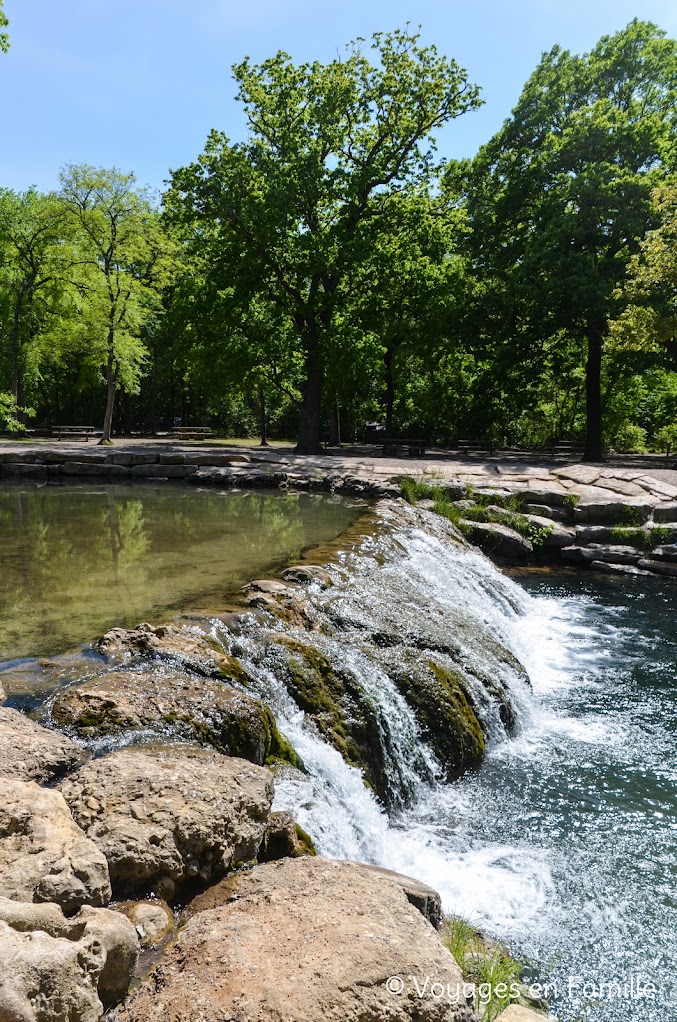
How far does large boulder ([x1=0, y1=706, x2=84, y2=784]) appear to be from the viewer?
3113 millimetres

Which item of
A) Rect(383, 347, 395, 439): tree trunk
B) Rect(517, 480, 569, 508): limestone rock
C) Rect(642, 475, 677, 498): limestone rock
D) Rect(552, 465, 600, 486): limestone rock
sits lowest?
Rect(517, 480, 569, 508): limestone rock

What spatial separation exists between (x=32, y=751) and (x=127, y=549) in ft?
19.8

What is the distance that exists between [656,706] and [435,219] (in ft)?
56.4

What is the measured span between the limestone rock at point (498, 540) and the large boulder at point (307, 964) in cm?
1014

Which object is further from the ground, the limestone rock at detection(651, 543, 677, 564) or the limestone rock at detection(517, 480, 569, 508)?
the limestone rock at detection(517, 480, 569, 508)

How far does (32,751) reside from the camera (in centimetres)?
322

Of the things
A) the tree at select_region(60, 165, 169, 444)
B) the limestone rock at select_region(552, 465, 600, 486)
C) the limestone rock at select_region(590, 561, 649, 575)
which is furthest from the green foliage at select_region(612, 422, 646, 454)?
the tree at select_region(60, 165, 169, 444)

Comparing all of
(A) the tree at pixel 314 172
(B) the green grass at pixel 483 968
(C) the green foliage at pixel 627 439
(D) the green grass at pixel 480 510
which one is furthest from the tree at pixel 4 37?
(C) the green foliage at pixel 627 439

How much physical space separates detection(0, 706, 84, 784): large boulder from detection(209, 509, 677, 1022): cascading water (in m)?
1.33

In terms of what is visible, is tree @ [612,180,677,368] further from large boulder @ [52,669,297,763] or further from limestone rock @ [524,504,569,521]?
large boulder @ [52,669,297,763]

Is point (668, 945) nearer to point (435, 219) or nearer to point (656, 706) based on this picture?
point (656, 706)

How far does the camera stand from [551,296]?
18.0 metres

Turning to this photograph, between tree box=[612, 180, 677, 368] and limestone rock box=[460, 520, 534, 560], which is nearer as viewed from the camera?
limestone rock box=[460, 520, 534, 560]

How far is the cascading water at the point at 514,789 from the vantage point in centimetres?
395
